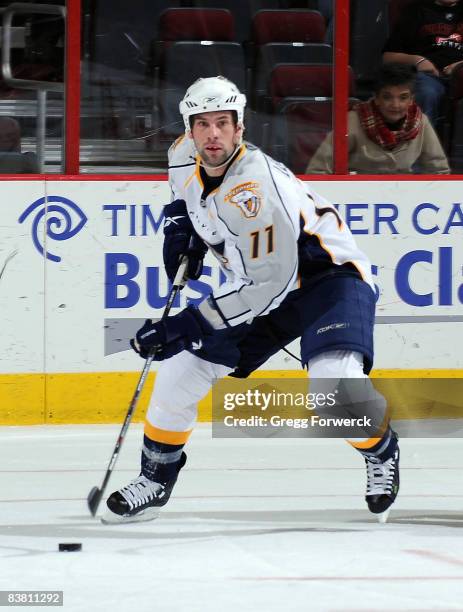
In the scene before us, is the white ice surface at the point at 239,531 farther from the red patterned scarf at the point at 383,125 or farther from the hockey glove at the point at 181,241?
the red patterned scarf at the point at 383,125

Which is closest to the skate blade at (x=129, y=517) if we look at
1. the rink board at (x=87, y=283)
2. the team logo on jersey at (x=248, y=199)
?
the team logo on jersey at (x=248, y=199)

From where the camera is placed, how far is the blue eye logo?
19.5ft

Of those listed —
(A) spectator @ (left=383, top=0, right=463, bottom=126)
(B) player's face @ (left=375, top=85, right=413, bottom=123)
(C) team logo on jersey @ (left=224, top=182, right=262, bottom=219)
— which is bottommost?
(C) team logo on jersey @ (left=224, top=182, right=262, bottom=219)

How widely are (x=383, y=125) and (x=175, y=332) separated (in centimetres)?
236

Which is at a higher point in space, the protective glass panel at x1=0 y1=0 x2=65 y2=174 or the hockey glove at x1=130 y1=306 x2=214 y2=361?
the protective glass panel at x1=0 y1=0 x2=65 y2=174

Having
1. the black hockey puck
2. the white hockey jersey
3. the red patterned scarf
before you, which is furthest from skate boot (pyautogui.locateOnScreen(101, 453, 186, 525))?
the red patterned scarf

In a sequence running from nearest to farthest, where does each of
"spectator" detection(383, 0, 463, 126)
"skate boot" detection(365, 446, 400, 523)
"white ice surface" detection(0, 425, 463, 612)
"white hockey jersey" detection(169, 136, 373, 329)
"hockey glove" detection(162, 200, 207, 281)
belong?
"white ice surface" detection(0, 425, 463, 612) → "white hockey jersey" detection(169, 136, 373, 329) → "skate boot" detection(365, 446, 400, 523) → "hockey glove" detection(162, 200, 207, 281) → "spectator" detection(383, 0, 463, 126)

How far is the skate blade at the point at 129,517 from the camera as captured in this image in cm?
429

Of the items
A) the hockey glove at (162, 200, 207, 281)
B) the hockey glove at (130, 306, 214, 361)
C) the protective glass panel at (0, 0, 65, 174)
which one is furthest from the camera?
the protective glass panel at (0, 0, 65, 174)

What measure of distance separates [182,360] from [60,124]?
1.97 meters

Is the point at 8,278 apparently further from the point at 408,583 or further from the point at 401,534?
the point at 408,583

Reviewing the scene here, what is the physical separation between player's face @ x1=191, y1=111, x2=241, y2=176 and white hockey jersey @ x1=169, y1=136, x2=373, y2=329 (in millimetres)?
37

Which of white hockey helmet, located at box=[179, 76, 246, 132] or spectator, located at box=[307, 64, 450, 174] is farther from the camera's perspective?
spectator, located at box=[307, 64, 450, 174]

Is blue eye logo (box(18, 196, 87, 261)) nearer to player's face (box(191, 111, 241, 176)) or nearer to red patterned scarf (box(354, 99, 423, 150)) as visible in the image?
red patterned scarf (box(354, 99, 423, 150))
